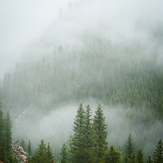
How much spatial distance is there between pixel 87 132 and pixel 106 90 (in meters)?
156

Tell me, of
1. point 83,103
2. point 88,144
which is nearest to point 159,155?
point 88,144

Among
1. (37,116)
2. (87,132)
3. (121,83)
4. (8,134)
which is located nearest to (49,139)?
(37,116)

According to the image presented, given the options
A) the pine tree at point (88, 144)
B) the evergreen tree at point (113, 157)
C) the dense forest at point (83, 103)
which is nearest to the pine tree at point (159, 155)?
the evergreen tree at point (113, 157)

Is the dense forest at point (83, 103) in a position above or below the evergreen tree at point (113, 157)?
above

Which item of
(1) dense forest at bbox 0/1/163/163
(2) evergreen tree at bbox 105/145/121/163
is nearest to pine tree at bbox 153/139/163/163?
(2) evergreen tree at bbox 105/145/121/163

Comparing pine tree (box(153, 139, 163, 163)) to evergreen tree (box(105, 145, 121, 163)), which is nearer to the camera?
evergreen tree (box(105, 145, 121, 163))

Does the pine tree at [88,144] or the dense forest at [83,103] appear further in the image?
the dense forest at [83,103]

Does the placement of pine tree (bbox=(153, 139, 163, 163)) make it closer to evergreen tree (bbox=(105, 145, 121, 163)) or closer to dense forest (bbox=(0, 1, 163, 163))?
evergreen tree (bbox=(105, 145, 121, 163))

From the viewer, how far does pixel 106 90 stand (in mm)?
174375

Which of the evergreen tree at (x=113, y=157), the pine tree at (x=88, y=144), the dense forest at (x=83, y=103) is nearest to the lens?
the evergreen tree at (x=113, y=157)

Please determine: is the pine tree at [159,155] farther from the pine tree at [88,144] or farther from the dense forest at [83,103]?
the dense forest at [83,103]

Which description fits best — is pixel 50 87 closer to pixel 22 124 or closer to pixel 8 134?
pixel 22 124

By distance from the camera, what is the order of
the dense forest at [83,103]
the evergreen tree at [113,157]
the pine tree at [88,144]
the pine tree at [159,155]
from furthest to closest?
the dense forest at [83,103] → the pine tree at [159,155] → the pine tree at [88,144] → the evergreen tree at [113,157]

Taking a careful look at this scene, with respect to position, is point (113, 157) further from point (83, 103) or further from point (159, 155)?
point (83, 103)
